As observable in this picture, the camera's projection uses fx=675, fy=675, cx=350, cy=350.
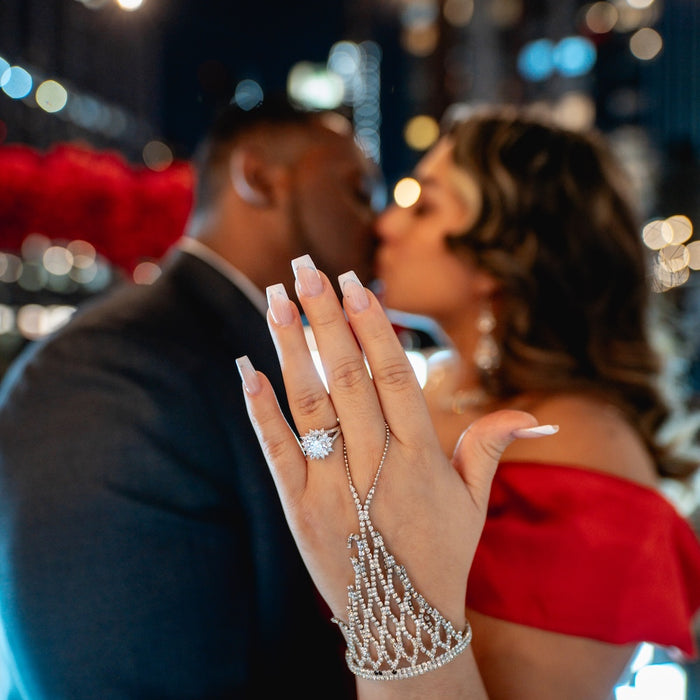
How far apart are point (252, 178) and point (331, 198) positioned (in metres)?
0.18

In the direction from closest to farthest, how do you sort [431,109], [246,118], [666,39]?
[246,118]
[431,109]
[666,39]

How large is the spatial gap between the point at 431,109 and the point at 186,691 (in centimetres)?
543

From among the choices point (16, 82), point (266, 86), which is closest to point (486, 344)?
point (266, 86)

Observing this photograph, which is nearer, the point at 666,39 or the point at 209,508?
the point at 209,508

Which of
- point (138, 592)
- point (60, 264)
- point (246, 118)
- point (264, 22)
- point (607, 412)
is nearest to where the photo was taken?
point (138, 592)

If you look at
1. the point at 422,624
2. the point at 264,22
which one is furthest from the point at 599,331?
the point at 264,22

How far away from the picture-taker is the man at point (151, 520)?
103 cm

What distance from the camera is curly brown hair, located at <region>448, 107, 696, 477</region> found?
1588 mm

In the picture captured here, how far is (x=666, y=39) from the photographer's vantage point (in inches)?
344

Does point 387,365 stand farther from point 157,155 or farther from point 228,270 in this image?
point 157,155

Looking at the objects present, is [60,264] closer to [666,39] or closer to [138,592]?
[666,39]

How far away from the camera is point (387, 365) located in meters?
0.71

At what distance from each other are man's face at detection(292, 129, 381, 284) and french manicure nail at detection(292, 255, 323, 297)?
2.31ft

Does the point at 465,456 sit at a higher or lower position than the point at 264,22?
lower
